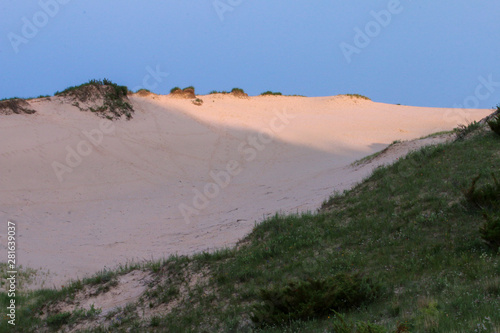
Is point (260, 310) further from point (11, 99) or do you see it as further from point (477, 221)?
point (11, 99)

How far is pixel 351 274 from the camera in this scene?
6660mm

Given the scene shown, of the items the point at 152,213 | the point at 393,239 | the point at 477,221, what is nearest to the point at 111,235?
the point at 152,213

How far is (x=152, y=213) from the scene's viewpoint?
56.3 ft

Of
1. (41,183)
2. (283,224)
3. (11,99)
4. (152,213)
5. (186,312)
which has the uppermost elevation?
(11,99)

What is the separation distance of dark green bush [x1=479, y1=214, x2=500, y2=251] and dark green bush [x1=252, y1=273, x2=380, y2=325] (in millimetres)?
2019

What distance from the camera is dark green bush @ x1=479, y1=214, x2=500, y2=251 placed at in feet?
21.4

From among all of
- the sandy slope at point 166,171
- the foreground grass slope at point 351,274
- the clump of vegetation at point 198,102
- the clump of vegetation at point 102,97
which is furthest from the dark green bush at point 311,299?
the clump of vegetation at point 198,102

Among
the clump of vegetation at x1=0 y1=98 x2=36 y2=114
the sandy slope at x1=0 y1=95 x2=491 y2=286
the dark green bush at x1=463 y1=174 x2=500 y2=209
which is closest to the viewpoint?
the dark green bush at x1=463 y1=174 x2=500 y2=209

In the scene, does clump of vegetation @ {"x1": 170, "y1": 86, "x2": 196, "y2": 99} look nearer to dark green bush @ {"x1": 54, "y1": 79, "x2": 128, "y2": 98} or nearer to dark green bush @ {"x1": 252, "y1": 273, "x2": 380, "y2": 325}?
dark green bush @ {"x1": 54, "y1": 79, "x2": 128, "y2": 98}

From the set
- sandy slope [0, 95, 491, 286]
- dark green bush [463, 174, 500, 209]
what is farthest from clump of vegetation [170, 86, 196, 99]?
dark green bush [463, 174, 500, 209]

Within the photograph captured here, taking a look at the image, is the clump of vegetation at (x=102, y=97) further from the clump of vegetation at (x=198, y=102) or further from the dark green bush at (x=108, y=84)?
the clump of vegetation at (x=198, y=102)

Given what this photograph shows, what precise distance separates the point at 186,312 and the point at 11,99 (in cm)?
2079

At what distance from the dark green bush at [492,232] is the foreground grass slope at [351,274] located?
12 cm

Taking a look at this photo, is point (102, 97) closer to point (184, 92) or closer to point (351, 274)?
point (184, 92)
